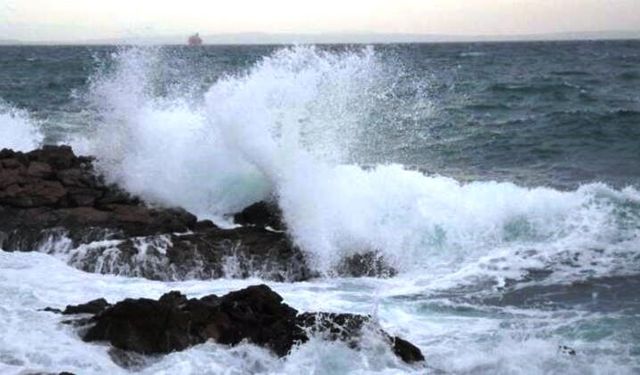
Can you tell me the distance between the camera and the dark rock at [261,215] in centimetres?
1082

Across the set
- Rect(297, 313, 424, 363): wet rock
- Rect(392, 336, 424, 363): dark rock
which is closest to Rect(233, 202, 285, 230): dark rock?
Rect(297, 313, 424, 363): wet rock

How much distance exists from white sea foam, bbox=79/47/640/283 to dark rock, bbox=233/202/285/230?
17 cm

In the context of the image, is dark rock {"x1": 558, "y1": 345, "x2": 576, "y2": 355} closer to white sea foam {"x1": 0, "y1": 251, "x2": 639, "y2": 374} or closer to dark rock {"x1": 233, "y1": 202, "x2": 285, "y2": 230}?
white sea foam {"x1": 0, "y1": 251, "x2": 639, "y2": 374}

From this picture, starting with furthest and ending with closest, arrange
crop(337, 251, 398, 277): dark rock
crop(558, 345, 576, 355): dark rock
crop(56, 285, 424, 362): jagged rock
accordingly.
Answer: crop(337, 251, 398, 277): dark rock < crop(558, 345, 576, 355): dark rock < crop(56, 285, 424, 362): jagged rock

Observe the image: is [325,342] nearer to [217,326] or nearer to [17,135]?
[217,326]

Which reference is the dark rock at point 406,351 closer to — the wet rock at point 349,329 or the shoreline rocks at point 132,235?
the wet rock at point 349,329

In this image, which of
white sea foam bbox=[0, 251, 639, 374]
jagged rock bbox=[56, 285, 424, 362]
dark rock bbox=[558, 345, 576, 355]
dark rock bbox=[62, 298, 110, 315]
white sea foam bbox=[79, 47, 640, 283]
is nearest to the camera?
white sea foam bbox=[0, 251, 639, 374]

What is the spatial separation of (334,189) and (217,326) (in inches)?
196

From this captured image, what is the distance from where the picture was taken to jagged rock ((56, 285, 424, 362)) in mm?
6629

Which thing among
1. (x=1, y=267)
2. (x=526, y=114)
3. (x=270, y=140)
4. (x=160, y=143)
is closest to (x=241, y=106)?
(x=270, y=140)

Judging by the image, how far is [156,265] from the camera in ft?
30.3

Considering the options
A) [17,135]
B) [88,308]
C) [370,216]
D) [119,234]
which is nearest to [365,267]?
[370,216]

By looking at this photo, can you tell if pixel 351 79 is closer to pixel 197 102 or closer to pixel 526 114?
pixel 197 102

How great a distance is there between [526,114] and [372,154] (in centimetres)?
936
